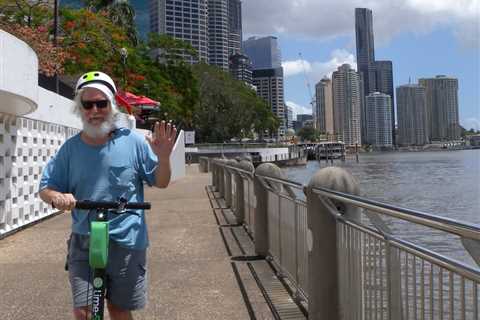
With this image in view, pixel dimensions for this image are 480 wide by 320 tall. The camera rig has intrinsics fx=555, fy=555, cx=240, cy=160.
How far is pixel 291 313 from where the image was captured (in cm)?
482

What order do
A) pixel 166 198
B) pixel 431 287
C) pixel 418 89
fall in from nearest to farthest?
pixel 431 287 → pixel 166 198 → pixel 418 89

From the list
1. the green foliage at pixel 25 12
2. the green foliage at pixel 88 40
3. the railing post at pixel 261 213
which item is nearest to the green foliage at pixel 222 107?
the green foliage at pixel 88 40

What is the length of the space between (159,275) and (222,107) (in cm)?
7439

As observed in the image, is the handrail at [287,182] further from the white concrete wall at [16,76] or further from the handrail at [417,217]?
the white concrete wall at [16,76]

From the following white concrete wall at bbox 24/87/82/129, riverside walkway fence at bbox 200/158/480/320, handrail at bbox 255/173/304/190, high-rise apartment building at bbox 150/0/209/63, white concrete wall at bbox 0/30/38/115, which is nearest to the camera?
riverside walkway fence at bbox 200/158/480/320

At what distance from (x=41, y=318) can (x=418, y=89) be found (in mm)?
184625

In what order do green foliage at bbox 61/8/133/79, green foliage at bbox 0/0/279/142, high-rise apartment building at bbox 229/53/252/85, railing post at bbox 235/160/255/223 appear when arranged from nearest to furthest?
railing post at bbox 235/160/255/223, green foliage at bbox 61/8/133/79, green foliage at bbox 0/0/279/142, high-rise apartment building at bbox 229/53/252/85

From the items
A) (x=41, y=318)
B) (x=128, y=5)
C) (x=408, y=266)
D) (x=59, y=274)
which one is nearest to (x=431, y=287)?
(x=408, y=266)

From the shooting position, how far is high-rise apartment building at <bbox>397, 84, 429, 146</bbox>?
590 feet

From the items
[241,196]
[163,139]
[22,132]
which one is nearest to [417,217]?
[163,139]

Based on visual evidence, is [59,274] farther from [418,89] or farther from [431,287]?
[418,89]

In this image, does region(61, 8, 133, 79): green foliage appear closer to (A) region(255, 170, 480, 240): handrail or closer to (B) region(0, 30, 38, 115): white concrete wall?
(B) region(0, 30, 38, 115): white concrete wall

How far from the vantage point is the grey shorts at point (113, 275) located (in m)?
3.06

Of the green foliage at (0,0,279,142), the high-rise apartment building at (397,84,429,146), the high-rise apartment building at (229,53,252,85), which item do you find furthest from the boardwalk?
the high-rise apartment building at (397,84,429,146)
